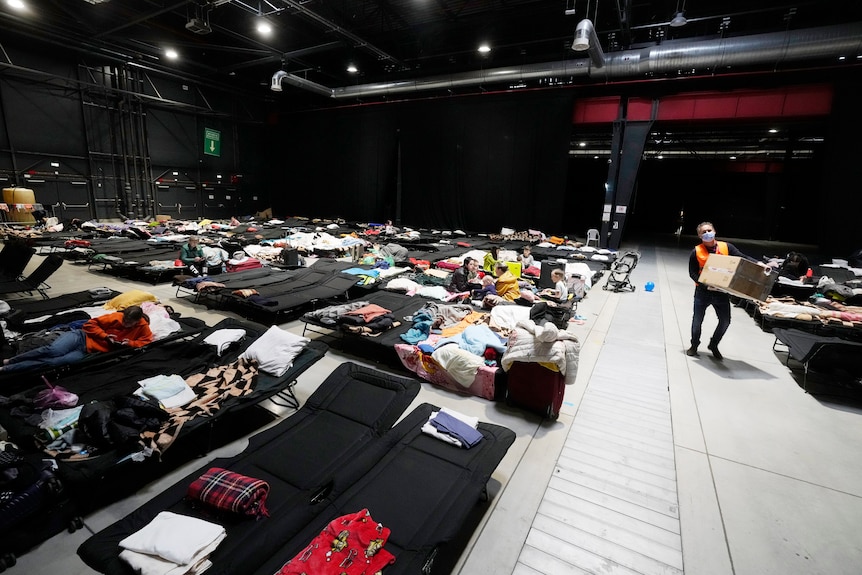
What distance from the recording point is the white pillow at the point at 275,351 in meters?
2.91

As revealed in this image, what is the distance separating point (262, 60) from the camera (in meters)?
12.1

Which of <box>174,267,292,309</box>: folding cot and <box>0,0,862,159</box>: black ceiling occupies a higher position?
<box>0,0,862,159</box>: black ceiling

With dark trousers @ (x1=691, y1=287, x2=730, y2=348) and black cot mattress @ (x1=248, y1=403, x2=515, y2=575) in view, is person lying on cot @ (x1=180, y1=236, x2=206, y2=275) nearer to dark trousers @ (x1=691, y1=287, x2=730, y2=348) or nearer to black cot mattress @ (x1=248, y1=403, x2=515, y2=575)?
black cot mattress @ (x1=248, y1=403, x2=515, y2=575)

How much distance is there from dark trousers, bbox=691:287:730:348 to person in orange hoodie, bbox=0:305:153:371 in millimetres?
5351

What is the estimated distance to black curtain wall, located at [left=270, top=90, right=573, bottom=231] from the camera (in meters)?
11.9

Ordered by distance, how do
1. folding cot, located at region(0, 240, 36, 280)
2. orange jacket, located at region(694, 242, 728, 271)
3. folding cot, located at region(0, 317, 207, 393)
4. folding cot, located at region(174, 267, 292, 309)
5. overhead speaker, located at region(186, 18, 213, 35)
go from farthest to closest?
overhead speaker, located at region(186, 18, 213, 35), folding cot, located at region(0, 240, 36, 280), folding cot, located at region(174, 267, 292, 309), orange jacket, located at region(694, 242, 728, 271), folding cot, located at region(0, 317, 207, 393)

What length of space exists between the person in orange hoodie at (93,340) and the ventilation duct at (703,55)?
718 cm

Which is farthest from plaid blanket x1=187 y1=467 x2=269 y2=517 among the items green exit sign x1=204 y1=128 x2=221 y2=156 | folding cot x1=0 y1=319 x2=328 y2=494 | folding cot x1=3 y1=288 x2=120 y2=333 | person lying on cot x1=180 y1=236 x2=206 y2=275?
green exit sign x1=204 y1=128 x2=221 y2=156

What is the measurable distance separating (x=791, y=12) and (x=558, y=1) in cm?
449

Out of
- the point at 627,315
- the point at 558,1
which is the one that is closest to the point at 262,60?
the point at 558,1

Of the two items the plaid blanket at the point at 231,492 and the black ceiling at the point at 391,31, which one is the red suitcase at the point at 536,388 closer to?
the plaid blanket at the point at 231,492

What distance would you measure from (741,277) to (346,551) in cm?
409

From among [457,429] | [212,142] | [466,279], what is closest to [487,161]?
[466,279]

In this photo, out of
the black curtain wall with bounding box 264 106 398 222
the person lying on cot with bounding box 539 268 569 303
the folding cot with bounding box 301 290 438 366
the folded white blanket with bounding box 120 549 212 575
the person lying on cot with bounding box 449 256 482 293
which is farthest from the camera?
the black curtain wall with bounding box 264 106 398 222
